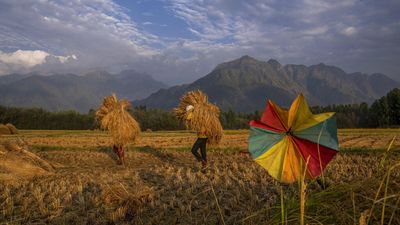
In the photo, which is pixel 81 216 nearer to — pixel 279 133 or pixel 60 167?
pixel 279 133

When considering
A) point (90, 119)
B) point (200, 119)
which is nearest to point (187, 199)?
point (200, 119)

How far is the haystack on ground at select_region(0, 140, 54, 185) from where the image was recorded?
1143 cm

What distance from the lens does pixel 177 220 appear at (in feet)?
22.2

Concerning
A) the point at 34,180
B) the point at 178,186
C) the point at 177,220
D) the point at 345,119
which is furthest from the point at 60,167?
the point at 345,119

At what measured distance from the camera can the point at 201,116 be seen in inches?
565

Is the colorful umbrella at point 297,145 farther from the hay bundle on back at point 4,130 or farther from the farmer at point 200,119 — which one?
the hay bundle on back at point 4,130

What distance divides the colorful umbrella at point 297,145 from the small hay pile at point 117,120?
12452 millimetres

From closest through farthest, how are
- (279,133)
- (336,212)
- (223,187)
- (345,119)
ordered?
(336,212)
(279,133)
(223,187)
(345,119)

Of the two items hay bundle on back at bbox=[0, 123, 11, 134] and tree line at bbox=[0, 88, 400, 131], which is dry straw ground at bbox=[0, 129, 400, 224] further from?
tree line at bbox=[0, 88, 400, 131]

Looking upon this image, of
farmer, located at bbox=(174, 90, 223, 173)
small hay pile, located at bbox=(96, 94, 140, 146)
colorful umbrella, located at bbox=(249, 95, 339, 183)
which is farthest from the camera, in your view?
small hay pile, located at bbox=(96, 94, 140, 146)

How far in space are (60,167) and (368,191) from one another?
14.4 m

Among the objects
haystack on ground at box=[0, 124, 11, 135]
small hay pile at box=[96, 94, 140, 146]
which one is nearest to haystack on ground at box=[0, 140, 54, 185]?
small hay pile at box=[96, 94, 140, 146]

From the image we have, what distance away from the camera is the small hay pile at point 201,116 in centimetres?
1435

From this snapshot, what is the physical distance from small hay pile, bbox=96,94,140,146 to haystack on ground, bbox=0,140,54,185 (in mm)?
2608
